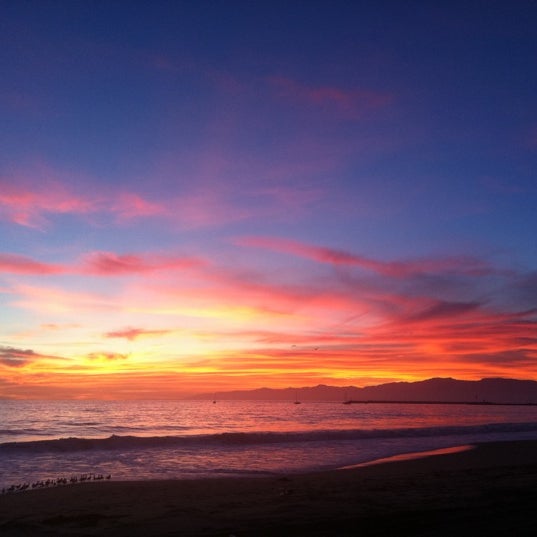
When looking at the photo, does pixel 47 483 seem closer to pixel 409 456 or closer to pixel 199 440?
pixel 409 456

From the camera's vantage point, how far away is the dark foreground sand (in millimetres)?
9617

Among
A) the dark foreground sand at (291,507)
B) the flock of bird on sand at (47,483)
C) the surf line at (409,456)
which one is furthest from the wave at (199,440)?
the dark foreground sand at (291,507)

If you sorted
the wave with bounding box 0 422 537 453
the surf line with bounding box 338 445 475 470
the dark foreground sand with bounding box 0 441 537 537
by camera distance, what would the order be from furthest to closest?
1. the wave with bounding box 0 422 537 453
2. the surf line with bounding box 338 445 475 470
3. the dark foreground sand with bounding box 0 441 537 537

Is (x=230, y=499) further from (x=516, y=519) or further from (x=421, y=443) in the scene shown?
(x=421, y=443)

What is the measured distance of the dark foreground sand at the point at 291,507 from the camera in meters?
9.62

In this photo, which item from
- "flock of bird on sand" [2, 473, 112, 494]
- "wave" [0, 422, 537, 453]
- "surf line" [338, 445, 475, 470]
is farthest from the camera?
"wave" [0, 422, 537, 453]

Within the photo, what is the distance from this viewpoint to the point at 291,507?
39.0 ft

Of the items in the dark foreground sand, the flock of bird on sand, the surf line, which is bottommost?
the surf line

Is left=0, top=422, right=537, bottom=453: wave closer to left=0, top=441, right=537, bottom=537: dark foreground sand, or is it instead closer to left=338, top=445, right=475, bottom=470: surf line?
left=338, top=445, right=475, bottom=470: surf line

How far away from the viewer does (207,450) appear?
1273 inches

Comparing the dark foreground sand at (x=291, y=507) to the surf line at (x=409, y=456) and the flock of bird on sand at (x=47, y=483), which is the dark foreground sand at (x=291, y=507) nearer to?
the flock of bird on sand at (x=47, y=483)

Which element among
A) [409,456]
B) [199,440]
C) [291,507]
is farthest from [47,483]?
[199,440]

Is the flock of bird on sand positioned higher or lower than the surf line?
higher

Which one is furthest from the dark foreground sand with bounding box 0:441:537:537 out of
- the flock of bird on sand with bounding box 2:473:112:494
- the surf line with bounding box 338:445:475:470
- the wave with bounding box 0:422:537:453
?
the wave with bounding box 0:422:537:453
